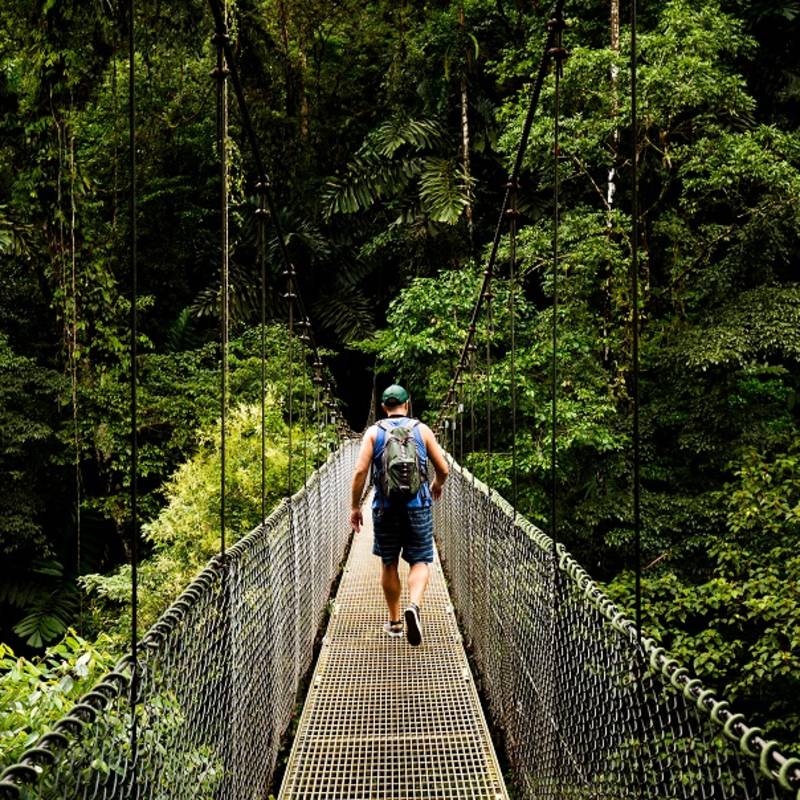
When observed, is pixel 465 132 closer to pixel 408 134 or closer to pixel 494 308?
pixel 408 134

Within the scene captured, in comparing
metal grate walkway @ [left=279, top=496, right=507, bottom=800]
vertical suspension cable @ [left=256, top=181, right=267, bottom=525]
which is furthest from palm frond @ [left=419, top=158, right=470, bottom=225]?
metal grate walkway @ [left=279, top=496, right=507, bottom=800]

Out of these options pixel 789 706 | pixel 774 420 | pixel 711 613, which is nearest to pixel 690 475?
pixel 774 420

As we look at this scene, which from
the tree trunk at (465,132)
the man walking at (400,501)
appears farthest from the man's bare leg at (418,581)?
the tree trunk at (465,132)

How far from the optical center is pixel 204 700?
112cm

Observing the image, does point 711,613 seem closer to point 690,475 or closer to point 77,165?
point 690,475

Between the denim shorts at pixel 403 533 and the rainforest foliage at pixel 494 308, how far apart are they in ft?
2.43

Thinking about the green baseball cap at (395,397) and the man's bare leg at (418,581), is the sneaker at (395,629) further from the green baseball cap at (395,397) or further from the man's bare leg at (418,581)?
the green baseball cap at (395,397)

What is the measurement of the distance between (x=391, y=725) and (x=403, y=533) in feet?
1.87

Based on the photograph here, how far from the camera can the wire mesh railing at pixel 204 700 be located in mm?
741

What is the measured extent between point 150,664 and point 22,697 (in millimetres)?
312

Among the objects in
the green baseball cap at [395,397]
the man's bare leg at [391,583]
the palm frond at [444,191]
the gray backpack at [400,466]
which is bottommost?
the man's bare leg at [391,583]

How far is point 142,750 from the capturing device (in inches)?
35.3

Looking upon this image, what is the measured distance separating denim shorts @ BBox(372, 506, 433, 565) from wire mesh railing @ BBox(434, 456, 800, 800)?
0.64 feet

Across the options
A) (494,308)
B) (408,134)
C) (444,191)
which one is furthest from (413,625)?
(408,134)
